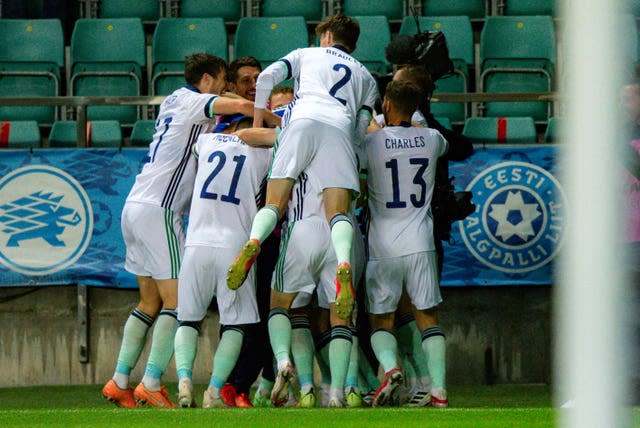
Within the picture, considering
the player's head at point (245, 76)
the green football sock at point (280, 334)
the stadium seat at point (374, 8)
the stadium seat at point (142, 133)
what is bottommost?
the green football sock at point (280, 334)

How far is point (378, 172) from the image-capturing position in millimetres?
6105

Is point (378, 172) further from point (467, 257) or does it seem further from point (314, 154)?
point (467, 257)

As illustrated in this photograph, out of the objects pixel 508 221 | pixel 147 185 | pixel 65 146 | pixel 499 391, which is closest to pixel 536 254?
pixel 508 221

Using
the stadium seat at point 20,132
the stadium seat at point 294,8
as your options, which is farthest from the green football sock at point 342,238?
the stadium seat at point 294,8

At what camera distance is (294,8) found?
11031mm

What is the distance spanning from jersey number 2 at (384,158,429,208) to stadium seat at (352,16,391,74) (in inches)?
152

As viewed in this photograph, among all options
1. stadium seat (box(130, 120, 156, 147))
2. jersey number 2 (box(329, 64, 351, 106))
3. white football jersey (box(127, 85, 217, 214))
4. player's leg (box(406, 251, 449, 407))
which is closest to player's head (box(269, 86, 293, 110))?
white football jersey (box(127, 85, 217, 214))

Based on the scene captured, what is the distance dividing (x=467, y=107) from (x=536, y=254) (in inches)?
88.9

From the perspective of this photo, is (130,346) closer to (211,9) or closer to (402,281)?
(402,281)

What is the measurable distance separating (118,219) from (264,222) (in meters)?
2.60

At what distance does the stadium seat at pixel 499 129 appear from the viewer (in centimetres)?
885

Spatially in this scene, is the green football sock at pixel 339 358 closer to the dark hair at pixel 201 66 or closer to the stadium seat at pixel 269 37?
the dark hair at pixel 201 66

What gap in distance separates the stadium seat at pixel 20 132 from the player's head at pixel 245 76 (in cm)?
236

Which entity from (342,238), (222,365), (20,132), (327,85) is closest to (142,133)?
(20,132)
